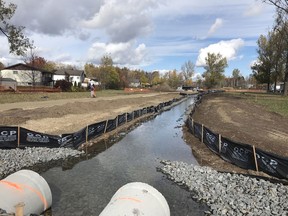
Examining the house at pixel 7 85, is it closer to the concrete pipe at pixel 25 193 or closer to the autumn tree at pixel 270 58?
the concrete pipe at pixel 25 193

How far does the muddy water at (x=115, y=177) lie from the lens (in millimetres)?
→ 10305

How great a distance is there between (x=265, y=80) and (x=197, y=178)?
8910 cm

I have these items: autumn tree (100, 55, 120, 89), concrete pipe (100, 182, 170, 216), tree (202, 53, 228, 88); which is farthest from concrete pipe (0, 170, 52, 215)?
tree (202, 53, 228, 88)

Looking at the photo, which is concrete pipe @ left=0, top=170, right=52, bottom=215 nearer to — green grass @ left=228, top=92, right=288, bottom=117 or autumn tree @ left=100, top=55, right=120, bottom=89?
green grass @ left=228, top=92, right=288, bottom=117

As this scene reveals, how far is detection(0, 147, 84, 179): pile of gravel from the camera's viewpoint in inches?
540

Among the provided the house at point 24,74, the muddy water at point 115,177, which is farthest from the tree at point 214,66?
the muddy water at point 115,177

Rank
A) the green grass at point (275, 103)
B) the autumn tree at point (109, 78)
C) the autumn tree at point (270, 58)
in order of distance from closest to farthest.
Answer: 1. the green grass at point (275, 103)
2. the autumn tree at point (270, 58)
3. the autumn tree at point (109, 78)

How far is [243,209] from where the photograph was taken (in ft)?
32.0

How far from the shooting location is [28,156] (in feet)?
50.2

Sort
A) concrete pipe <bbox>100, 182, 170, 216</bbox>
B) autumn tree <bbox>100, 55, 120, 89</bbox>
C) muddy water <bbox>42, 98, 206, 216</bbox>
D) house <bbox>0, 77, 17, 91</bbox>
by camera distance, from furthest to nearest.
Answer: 1. autumn tree <bbox>100, 55, 120, 89</bbox>
2. house <bbox>0, 77, 17, 91</bbox>
3. muddy water <bbox>42, 98, 206, 216</bbox>
4. concrete pipe <bbox>100, 182, 170, 216</bbox>

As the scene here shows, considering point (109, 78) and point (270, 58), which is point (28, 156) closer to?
point (270, 58)

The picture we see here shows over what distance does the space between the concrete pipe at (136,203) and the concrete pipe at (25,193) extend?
2433mm

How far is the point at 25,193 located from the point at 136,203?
3.34 m

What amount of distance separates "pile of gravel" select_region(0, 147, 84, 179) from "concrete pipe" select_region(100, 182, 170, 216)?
306 inches
